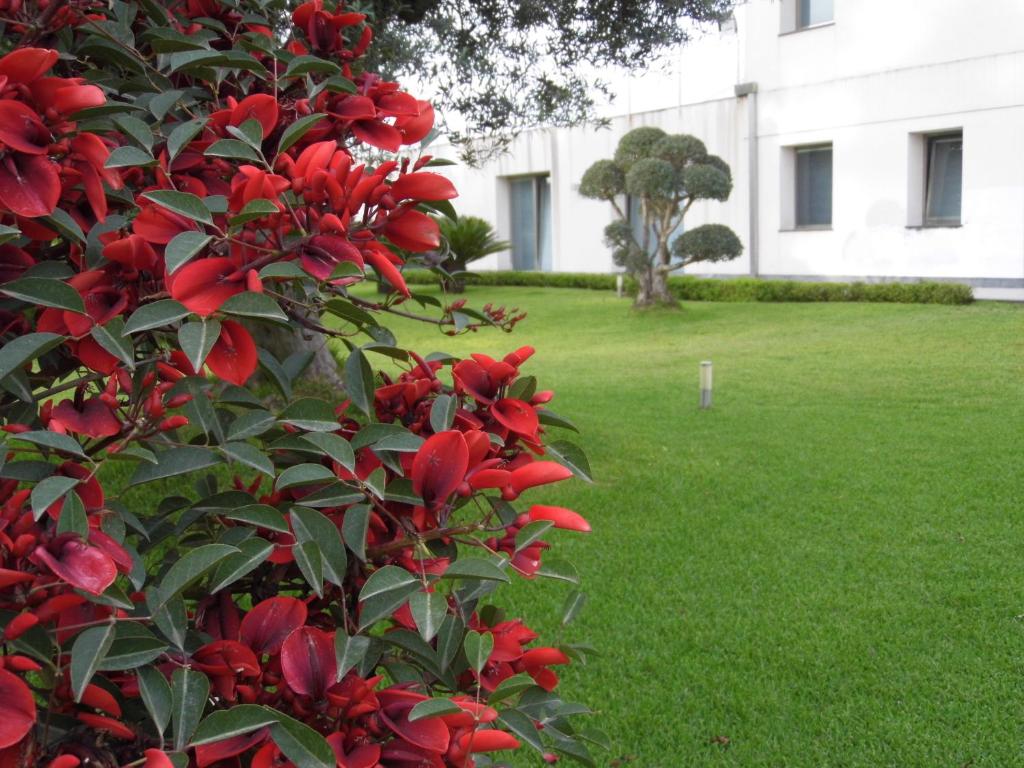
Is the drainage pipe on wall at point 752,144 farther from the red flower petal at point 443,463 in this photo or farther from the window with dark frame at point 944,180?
the red flower petal at point 443,463

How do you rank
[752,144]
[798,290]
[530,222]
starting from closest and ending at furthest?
[798,290], [752,144], [530,222]

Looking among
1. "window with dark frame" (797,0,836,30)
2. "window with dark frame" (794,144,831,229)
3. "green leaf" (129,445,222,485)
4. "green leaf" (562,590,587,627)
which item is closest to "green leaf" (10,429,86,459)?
"green leaf" (129,445,222,485)

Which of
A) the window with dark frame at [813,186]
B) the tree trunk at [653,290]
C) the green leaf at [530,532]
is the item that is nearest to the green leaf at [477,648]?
the green leaf at [530,532]

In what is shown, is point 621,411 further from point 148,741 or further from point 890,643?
point 148,741

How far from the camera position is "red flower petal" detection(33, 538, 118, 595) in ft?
2.67

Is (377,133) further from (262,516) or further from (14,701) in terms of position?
(14,701)

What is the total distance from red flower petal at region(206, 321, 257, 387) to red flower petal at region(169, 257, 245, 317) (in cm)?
6

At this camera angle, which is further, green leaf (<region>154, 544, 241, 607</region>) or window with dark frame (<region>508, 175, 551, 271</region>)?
window with dark frame (<region>508, 175, 551, 271</region>)

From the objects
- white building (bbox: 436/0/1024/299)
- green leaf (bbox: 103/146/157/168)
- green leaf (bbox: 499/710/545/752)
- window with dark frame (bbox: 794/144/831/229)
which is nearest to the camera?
green leaf (bbox: 103/146/157/168)

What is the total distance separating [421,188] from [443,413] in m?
0.23

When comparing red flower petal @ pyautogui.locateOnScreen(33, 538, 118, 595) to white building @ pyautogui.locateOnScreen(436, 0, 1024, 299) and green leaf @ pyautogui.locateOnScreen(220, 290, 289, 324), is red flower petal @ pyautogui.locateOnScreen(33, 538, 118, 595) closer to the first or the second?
green leaf @ pyautogui.locateOnScreen(220, 290, 289, 324)

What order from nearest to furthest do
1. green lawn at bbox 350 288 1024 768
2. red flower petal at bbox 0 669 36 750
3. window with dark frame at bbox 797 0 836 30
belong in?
red flower petal at bbox 0 669 36 750, green lawn at bbox 350 288 1024 768, window with dark frame at bbox 797 0 836 30

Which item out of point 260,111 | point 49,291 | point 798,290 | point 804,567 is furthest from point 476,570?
point 798,290

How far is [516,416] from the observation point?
1.12 m
